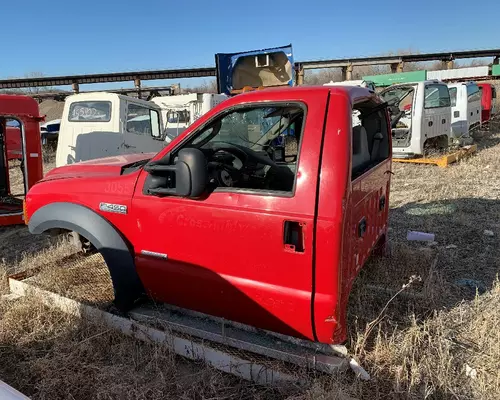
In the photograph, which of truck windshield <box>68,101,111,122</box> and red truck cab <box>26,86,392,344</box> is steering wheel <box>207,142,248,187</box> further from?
truck windshield <box>68,101,111,122</box>

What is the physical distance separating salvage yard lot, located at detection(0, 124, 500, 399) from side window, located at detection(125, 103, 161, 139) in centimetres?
484

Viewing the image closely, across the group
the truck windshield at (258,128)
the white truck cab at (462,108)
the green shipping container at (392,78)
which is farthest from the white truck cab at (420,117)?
the green shipping container at (392,78)

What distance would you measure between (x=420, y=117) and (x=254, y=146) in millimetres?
7264

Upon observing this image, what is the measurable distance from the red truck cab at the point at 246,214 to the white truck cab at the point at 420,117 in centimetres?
676

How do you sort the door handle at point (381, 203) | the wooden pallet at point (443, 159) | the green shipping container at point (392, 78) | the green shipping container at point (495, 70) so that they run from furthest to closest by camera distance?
the green shipping container at point (495, 70)
the green shipping container at point (392, 78)
the wooden pallet at point (443, 159)
the door handle at point (381, 203)

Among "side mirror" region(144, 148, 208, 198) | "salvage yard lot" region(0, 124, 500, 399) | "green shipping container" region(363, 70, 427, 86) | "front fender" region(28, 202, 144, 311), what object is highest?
"green shipping container" region(363, 70, 427, 86)

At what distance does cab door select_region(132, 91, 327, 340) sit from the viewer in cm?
226

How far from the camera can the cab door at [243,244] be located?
2.26 metres

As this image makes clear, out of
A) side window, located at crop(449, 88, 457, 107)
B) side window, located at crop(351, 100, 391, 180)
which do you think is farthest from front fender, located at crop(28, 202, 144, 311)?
side window, located at crop(449, 88, 457, 107)

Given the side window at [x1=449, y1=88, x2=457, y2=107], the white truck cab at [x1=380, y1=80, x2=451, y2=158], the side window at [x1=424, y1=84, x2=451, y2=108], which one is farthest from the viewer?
the side window at [x1=449, y1=88, x2=457, y2=107]

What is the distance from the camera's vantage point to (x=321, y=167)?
2.19m

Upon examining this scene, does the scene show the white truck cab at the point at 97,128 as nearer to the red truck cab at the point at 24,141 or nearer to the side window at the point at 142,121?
the side window at the point at 142,121

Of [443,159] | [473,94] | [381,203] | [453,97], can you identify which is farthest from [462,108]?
Answer: [381,203]

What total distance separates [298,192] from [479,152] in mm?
11030
